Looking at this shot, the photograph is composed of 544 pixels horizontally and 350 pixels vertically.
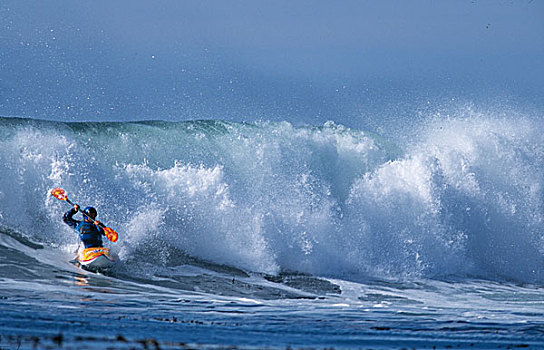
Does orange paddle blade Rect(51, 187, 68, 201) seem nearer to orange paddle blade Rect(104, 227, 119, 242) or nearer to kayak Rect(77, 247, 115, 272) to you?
orange paddle blade Rect(104, 227, 119, 242)

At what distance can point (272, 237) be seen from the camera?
45.0ft

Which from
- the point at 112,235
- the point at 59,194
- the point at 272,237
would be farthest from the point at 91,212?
the point at 272,237

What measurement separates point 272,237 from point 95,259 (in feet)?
11.9

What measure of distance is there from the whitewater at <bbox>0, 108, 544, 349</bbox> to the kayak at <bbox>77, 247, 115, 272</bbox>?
186 millimetres

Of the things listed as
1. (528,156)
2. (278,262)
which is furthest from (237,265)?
(528,156)

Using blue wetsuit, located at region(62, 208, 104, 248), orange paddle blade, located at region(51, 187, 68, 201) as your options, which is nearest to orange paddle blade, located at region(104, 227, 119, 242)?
blue wetsuit, located at region(62, 208, 104, 248)

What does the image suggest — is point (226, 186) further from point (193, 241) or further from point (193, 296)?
point (193, 296)

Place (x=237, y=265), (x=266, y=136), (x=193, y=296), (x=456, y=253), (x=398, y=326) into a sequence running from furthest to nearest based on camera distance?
(x=266, y=136) < (x=456, y=253) < (x=237, y=265) < (x=193, y=296) < (x=398, y=326)

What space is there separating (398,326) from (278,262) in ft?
17.3

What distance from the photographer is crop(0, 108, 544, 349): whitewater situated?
7680 millimetres

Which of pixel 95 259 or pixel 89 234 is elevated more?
pixel 89 234

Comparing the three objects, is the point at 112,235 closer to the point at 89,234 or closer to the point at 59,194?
the point at 89,234

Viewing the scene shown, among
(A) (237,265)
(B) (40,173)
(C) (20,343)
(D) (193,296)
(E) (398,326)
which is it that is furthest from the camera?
(B) (40,173)

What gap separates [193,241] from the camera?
44.3 feet
